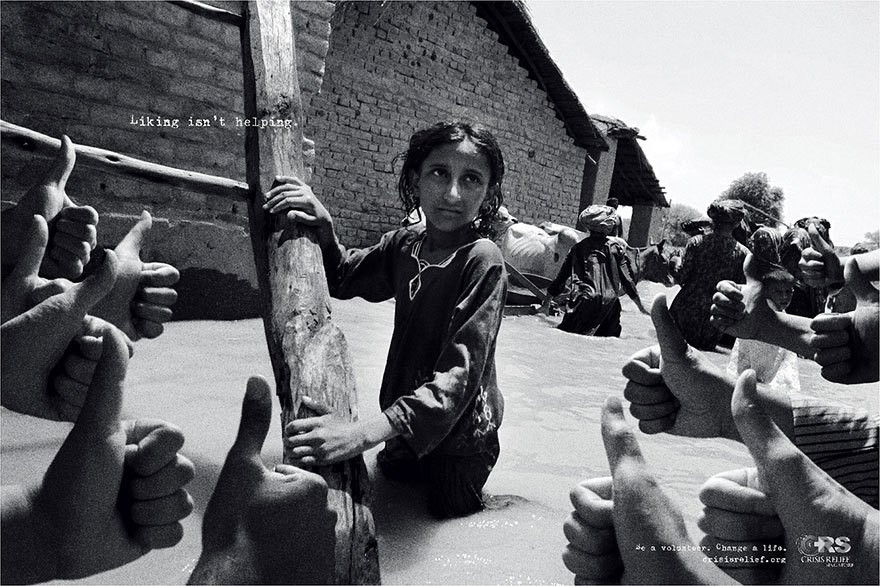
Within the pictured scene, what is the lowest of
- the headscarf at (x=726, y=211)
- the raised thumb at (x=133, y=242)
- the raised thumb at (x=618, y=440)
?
the raised thumb at (x=618, y=440)

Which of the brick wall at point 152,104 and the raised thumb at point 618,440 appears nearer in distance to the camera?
the raised thumb at point 618,440

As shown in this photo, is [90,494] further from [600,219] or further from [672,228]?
[672,228]

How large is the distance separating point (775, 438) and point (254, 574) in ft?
3.09

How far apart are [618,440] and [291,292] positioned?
3.90 feet

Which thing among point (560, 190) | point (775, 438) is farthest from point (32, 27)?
point (560, 190)

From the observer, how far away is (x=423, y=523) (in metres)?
2.15

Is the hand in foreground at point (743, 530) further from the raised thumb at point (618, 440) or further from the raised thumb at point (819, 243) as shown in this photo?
the raised thumb at point (819, 243)

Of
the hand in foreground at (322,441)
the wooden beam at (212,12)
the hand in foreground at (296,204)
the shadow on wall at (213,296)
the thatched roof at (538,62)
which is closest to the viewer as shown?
the hand in foreground at (322,441)

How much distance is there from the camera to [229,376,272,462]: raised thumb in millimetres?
1164

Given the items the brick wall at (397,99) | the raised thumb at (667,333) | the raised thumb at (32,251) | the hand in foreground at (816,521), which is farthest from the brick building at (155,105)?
the hand in foreground at (816,521)

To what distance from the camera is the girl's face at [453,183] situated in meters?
2.08

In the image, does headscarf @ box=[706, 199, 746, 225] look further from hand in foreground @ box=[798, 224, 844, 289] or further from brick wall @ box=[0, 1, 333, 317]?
hand in foreground @ box=[798, 224, 844, 289]

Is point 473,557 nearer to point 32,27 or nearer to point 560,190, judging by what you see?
point 32,27

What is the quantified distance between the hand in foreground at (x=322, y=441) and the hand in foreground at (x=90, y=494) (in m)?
0.50
